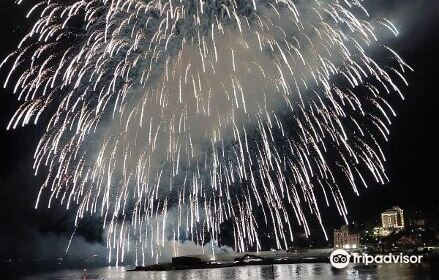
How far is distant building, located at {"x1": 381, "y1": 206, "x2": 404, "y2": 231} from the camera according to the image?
171 metres

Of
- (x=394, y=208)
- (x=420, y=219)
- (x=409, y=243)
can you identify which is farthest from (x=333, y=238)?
(x=409, y=243)

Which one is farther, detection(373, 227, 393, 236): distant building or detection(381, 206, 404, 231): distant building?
detection(381, 206, 404, 231): distant building

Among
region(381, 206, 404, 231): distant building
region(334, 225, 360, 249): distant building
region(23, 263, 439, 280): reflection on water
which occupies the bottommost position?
region(23, 263, 439, 280): reflection on water

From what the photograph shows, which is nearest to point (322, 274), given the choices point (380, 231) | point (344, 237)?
point (380, 231)

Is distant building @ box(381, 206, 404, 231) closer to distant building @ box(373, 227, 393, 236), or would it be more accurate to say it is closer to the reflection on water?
distant building @ box(373, 227, 393, 236)

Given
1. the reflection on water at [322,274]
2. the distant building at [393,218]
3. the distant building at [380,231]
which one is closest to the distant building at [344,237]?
the distant building at [380,231]

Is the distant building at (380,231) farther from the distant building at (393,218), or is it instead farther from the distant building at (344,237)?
the distant building at (344,237)

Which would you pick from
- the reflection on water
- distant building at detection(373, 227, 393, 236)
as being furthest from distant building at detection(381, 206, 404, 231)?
the reflection on water

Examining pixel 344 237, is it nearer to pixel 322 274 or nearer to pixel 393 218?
pixel 393 218

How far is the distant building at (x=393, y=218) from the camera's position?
17148cm

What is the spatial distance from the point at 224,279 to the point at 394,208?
133 m

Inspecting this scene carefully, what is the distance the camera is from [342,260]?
5575 centimetres

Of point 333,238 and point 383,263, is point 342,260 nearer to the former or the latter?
point 383,263

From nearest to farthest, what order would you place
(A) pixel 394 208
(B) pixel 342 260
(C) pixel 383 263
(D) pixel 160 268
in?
(B) pixel 342 260
(C) pixel 383 263
(D) pixel 160 268
(A) pixel 394 208
